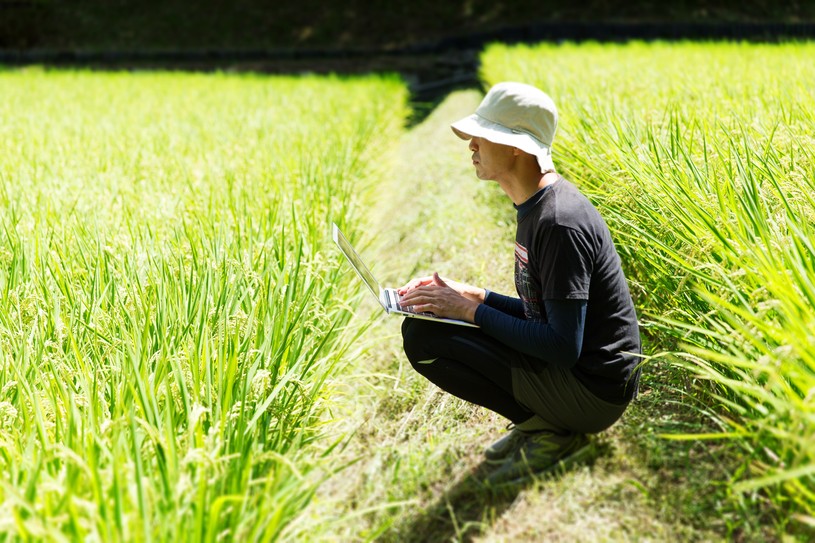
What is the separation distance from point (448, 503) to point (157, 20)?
59.5ft

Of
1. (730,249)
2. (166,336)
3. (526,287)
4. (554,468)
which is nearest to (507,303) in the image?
(526,287)

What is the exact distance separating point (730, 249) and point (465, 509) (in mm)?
876

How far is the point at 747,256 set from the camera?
5.48 ft

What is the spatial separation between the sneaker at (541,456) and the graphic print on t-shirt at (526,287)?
29 centimetres

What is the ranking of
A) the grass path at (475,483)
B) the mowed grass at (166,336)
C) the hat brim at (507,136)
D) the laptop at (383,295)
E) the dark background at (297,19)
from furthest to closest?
the dark background at (297,19) → the laptop at (383,295) → the hat brim at (507,136) → the grass path at (475,483) → the mowed grass at (166,336)

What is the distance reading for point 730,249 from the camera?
180 centimetres

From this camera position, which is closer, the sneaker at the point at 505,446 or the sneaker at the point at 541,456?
the sneaker at the point at 541,456

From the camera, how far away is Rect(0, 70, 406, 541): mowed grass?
130 centimetres

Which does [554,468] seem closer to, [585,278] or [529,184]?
[585,278]

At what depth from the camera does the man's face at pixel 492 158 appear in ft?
5.57

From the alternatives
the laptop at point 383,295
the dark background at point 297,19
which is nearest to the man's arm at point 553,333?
the laptop at point 383,295

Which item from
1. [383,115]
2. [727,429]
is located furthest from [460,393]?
[383,115]

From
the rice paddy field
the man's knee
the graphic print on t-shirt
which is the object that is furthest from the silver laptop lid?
the graphic print on t-shirt

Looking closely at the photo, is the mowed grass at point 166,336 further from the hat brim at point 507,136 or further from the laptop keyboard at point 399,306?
the hat brim at point 507,136
